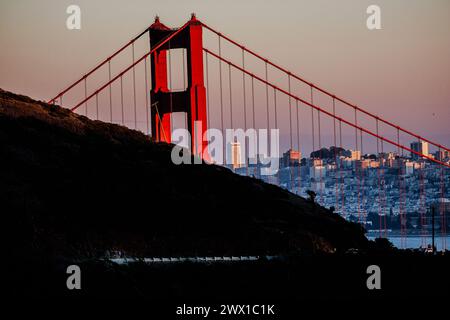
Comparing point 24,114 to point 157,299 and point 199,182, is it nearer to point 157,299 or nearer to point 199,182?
point 199,182

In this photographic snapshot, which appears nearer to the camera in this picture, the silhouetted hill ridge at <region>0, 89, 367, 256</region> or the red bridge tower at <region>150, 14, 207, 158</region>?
the silhouetted hill ridge at <region>0, 89, 367, 256</region>

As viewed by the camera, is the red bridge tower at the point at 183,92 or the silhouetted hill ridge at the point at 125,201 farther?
the red bridge tower at the point at 183,92

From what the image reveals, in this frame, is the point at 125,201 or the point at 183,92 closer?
the point at 125,201

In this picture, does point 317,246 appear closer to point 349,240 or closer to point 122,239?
point 349,240

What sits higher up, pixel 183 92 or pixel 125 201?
pixel 183 92

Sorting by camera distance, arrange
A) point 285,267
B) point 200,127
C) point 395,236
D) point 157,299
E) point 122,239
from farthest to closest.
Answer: point 395,236
point 200,127
point 122,239
point 285,267
point 157,299

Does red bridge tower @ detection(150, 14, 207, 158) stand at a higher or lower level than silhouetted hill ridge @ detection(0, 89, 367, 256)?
higher

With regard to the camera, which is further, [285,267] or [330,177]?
[330,177]

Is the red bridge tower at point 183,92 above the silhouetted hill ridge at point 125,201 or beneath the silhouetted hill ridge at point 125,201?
above
